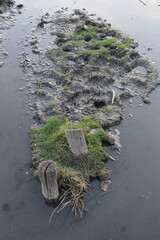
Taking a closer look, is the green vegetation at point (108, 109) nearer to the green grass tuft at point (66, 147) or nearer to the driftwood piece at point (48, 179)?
the green grass tuft at point (66, 147)

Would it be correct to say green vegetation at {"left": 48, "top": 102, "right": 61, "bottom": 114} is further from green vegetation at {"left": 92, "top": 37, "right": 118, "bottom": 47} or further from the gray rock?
green vegetation at {"left": 92, "top": 37, "right": 118, "bottom": 47}

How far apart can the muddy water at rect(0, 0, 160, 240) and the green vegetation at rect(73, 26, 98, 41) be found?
403 centimetres

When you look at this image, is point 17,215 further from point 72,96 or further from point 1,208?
point 72,96

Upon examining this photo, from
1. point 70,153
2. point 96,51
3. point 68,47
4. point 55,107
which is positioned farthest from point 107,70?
point 70,153

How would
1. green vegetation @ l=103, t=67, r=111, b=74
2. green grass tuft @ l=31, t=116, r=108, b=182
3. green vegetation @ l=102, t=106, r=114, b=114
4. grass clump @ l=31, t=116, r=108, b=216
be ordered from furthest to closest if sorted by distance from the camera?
green vegetation @ l=103, t=67, r=111, b=74
green vegetation @ l=102, t=106, r=114, b=114
green grass tuft @ l=31, t=116, r=108, b=182
grass clump @ l=31, t=116, r=108, b=216

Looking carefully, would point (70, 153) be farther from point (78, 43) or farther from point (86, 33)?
point (86, 33)

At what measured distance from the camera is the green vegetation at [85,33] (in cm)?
1527

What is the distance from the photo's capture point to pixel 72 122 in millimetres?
10188

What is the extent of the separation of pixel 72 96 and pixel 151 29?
8244 mm

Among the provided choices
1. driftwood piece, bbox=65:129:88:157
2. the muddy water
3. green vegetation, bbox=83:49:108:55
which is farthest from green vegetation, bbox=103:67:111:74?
driftwood piece, bbox=65:129:88:157

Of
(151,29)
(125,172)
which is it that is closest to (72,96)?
(125,172)

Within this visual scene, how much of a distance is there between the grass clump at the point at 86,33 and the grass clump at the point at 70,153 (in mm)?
6580

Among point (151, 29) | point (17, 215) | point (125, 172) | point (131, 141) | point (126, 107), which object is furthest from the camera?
point (151, 29)

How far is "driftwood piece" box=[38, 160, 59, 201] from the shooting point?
7395mm
